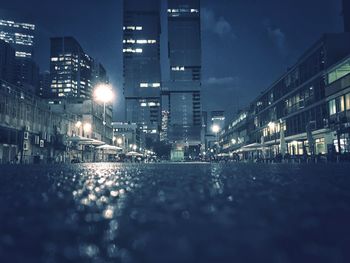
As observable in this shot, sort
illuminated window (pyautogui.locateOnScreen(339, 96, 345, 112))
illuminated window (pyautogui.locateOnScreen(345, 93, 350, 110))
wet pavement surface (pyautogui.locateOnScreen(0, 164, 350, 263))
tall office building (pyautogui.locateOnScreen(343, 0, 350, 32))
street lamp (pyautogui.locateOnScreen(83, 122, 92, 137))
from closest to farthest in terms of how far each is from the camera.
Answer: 1. wet pavement surface (pyautogui.locateOnScreen(0, 164, 350, 263))
2. illuminated window (pyautogui.locateOnScreen(345, 93, 350, 110))
3. illuminated window (pyautogui.locateOnScreen(339, 96, 345, 112))
4. tall office building (pyautogui.locateOnScreen(343, 0, 350, 32))
5. street lamp (pyautogui.locateOnScreen(83, 122, 92, 137))

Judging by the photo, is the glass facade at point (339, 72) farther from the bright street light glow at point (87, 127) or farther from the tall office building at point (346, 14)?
the bright street light glow at point (87, 127)

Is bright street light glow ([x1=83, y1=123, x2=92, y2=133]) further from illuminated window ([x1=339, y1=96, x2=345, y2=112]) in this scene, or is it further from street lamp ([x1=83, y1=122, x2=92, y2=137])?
illuminated window ([x1=339, y1=96, x2=345, y2=112])

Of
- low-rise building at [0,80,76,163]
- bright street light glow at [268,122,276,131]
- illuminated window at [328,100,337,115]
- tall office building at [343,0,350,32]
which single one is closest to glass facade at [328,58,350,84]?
illuminated window at [328,100,337,115]

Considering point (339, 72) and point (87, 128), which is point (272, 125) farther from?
point (87, 128)

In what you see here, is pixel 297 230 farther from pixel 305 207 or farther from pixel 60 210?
pixel 60 210

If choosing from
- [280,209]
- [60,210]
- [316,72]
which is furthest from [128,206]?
[316,72]

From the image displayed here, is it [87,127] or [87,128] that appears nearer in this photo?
[87,127]

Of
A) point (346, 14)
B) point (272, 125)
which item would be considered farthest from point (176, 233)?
point (346, 14)

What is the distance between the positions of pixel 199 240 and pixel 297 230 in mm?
570

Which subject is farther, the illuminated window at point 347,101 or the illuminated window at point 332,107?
the illuminated window at point 332,107

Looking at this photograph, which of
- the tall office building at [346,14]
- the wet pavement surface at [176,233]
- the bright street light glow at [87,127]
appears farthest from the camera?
the bright street light glow at [87,127]

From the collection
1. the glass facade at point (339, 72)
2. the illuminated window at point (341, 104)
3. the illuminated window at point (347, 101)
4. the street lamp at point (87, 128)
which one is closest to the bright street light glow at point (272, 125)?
the glass facade at point (339, 72)

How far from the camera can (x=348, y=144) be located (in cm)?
3553

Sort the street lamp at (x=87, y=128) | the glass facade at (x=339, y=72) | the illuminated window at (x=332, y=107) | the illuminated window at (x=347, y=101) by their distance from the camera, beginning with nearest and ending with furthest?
the illuminated window at (x=347, y=101), the glass facade at (x=339, y=72), the illuminated window at (x=332, y=107), the street lamp at (x=87, y=128)
